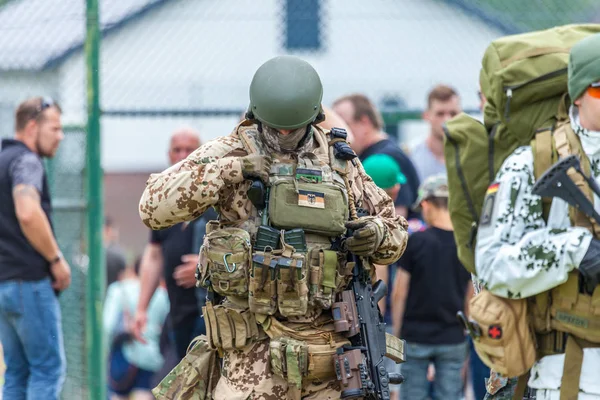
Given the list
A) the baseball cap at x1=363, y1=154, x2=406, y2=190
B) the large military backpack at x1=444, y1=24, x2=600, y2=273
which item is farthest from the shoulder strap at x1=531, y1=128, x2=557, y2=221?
the baseball cap at x1=363, y1=154, x2=406, y2=190

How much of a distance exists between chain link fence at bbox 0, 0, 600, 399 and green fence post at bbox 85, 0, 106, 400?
7 cm

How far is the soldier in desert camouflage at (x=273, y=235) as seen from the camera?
436 cm

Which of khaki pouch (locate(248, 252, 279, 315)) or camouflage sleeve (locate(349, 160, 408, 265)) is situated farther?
camouflage sleeve (locate(349, 160, 408, 265))

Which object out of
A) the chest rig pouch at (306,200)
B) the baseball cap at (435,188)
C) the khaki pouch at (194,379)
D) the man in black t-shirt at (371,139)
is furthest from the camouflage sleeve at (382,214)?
the man in black t-shirt at (371,139)

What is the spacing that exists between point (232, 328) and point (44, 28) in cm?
402

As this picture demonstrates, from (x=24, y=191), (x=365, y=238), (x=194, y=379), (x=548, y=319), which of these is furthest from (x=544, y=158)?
(x=24, y=191)

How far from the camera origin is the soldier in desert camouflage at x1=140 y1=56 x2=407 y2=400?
14.3 ft

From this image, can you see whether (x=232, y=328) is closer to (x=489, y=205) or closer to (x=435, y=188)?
(x=489, y=205)

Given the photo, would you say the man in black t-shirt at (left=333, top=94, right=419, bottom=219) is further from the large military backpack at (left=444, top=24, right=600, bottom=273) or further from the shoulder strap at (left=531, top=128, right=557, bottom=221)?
the shoulder strap at (left=531, top=128, right=557, bottom=221)

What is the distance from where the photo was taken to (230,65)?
842 cm

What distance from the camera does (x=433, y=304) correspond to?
6.53 meters

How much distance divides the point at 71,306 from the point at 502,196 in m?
4.81

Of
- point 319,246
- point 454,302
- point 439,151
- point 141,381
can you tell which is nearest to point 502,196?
point 319,246

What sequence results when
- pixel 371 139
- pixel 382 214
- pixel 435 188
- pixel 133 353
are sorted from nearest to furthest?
pixel 382 214 < pixel 435 188 < pixel 371 139 < pixel 133 353
